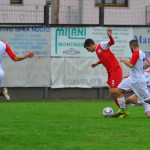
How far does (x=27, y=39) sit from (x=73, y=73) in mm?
2260

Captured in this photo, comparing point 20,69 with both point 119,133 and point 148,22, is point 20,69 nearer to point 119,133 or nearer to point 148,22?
point 148,22

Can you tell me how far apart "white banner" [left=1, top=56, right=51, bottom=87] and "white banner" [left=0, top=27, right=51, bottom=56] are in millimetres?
361

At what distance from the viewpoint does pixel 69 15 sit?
24.5 metres

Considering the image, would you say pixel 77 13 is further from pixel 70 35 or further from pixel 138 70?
pixel 138 70

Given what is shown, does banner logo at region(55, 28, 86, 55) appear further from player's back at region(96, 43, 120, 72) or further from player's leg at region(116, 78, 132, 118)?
player's leg at region(116, 78, 132, 118)

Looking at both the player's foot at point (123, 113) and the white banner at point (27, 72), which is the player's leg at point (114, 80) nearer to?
the player's foot at point (123, 113)

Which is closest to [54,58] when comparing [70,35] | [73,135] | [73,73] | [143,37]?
[73,73]

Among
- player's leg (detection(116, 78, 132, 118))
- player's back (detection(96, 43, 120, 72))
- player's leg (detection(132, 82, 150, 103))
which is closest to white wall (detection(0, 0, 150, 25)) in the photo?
player's back (detection(96, 43, 120, 72))

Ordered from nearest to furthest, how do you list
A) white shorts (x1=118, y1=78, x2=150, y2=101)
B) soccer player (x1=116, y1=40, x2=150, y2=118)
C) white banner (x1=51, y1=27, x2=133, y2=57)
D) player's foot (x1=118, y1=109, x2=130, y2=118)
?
1. soccer player (x1=116, y1=40, x2=150, y2=118)
2. white shorts (x1=118, y1=78, x2=150, y2=101)
3. player's foot (x1=118, y1=109, x2=130, y2=118)
4. white banner (x1=51, y1=27, x2=133, y2=57)

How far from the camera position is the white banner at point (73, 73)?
66.9 feet

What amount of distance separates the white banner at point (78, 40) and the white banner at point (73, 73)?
0.91 feet

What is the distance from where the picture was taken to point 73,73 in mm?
20484

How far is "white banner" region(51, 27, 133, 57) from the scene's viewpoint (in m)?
20.4

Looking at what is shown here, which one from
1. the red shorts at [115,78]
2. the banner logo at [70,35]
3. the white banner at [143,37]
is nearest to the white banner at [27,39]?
the banner logo at [70,35]
